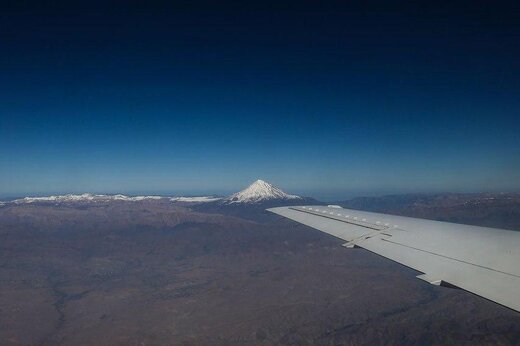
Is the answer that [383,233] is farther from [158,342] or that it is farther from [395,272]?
[395,272]

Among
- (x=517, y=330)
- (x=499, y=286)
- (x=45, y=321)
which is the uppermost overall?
(x=499, y=286)

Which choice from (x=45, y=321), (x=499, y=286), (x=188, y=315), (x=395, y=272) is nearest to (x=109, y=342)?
(x=188, y=315)

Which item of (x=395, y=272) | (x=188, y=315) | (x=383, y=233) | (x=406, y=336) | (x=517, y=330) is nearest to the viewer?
(x=383, y=233)

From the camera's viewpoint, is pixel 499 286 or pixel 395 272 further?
pixel 395 272

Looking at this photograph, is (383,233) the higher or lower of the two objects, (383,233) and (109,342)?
the higher

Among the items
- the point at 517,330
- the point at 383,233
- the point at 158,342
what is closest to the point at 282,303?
the point at 158,342

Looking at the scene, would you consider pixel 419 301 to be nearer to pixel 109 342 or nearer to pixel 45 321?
pixel 109 342

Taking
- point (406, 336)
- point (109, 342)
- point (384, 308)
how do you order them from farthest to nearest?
Answer: point (384, 308) → point (109, 342) → point (406, 336)
